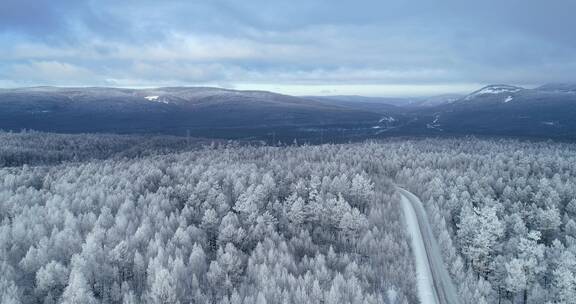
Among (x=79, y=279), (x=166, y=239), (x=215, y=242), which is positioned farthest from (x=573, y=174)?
(x=79, y=279)

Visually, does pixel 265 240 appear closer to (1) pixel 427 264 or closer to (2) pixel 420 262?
(2) pixel 420 262

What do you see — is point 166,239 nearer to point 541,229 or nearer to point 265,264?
point 265,264

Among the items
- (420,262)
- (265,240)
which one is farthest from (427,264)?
(265,240)

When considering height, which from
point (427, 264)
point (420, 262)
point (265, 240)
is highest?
point (265, 240)

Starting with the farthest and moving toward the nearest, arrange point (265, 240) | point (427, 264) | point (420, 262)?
point (265, 240)
point (420, 262)
point (427, 264)

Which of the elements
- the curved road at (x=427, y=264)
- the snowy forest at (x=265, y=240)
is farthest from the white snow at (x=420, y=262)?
the snowy forest at (x=265, y=240)

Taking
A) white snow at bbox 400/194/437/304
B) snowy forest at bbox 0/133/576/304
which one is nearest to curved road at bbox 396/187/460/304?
white snow at bbox 400/194/437/304
